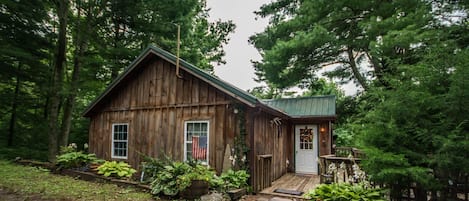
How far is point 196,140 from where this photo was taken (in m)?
7.99

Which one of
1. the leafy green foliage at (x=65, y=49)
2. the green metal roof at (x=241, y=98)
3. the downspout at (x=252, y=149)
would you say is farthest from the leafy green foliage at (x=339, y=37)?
the leafy green foliage at (x=65, y=49)

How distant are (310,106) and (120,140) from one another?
776 cm

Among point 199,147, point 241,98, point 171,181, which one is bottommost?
point 171,181

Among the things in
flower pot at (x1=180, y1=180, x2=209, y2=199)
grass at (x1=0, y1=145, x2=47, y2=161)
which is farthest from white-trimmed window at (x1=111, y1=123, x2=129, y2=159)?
flower pot at (x1=180, y1=180, x2=209, y2=199)

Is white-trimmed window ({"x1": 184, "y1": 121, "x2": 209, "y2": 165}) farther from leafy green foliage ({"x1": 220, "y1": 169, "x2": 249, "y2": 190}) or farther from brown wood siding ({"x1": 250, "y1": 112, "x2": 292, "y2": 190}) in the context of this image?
brown wood siding ({"x1": 250, "y1": 112, "x2": 292, "y2": 190})

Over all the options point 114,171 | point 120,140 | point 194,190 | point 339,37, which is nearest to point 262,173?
point 194,190

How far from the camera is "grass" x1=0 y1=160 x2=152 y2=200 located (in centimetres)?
570

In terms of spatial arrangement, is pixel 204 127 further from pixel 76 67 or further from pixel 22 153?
pixel 22 153

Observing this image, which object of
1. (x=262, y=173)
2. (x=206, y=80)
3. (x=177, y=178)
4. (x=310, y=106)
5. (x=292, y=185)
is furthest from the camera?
(x=310, y=106)

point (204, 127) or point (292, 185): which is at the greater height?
point (204, 127)

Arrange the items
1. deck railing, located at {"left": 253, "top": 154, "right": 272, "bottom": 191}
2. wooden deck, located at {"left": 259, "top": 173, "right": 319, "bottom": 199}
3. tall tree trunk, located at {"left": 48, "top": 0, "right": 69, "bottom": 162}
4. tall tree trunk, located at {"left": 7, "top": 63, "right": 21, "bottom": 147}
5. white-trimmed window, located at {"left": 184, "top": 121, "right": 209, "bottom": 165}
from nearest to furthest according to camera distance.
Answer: wooden deck, located at {"left": 259, "top": 173, "right": 319, "bottom": 199}, deck railing, located at {"left": 253, "top": 154, "right": 272, "bottom": 191}, white-trimmed window, located at {"left": 184, "top": 121, "right": 209, "bottom": 165}, tall tree trunk, located at {"left": 48, "top": 0, "right": 69, "bottom": 162}, tall tree trunk, located at {"left": 7, "top": 63, "right": 21, "bottom": 147}

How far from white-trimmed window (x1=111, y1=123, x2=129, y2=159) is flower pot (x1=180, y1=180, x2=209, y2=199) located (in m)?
4.54

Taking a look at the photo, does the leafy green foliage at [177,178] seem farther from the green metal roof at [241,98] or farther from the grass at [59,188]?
the green metal roof at [241,98]

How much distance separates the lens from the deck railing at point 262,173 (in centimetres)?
695
